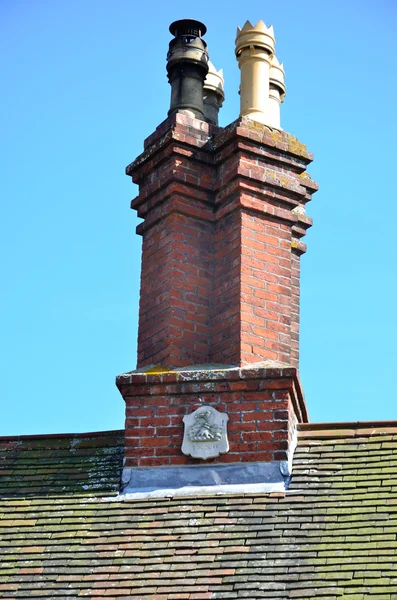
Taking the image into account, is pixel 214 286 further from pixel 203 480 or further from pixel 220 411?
pixel 203 480

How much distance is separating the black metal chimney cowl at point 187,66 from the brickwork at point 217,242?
10.7 inches

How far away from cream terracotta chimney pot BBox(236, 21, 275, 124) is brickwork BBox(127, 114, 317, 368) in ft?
1.37

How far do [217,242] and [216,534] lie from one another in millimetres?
2588

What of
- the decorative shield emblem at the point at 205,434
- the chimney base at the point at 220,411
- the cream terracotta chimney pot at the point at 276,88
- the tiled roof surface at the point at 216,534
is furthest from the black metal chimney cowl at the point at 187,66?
the tiled roof surface at the point at 216,534

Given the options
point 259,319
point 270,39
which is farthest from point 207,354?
point 270,39

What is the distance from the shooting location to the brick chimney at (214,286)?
29.2ft

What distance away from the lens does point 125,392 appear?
9211 mm

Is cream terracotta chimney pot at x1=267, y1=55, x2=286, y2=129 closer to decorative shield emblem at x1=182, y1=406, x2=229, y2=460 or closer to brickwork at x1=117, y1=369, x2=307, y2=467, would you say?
brickwork at x1=117, y1=369, x2=307, y2=467

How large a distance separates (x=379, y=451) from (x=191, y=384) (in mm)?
1390

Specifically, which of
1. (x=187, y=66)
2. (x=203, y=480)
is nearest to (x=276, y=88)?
(x=187, y=66)

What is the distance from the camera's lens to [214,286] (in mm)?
9750

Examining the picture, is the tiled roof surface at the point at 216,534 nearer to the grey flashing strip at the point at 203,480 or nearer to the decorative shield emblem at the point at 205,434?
the grey flashing strip at the point at 203,480

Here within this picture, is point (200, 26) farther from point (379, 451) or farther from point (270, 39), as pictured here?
point (379, 451)

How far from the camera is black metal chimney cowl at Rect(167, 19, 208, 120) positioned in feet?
33.9
